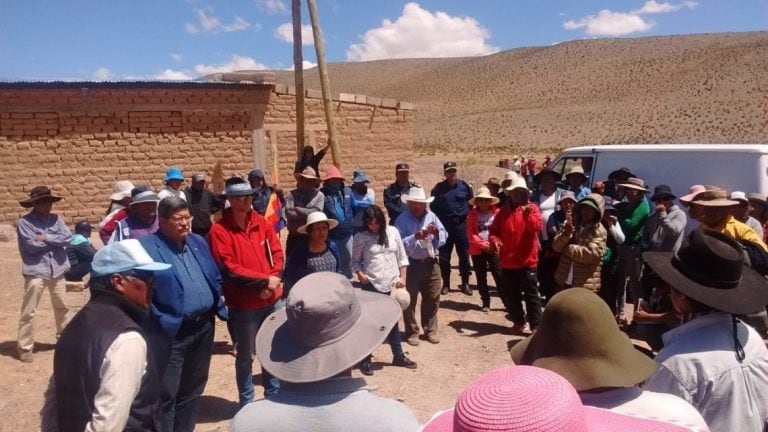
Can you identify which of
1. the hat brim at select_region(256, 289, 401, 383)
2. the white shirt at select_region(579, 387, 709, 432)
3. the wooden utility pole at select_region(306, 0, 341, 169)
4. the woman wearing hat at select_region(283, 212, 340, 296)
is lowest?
the woman wearing hat at select_region(283, 212, 340, 296)

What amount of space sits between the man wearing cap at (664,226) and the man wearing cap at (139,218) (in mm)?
4877

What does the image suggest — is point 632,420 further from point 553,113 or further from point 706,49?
point 706,49

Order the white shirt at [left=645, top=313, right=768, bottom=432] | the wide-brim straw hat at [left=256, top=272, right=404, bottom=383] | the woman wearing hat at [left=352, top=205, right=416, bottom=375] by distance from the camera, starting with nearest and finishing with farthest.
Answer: the wide-brim straw hat at [left=256, top=272, right=404, bottom=383], the white shirt at [left=645, top=313, right=768, bottom=432], the woman wearing hat at [left=352, top=205, right=416, bottom=375]

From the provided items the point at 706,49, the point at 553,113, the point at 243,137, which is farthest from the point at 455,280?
the point at 706,49

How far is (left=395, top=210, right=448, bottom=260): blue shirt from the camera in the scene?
6055 mm

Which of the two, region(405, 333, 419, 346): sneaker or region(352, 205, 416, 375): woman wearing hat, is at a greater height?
region(352, 205, 416, 375): woman wearing hat

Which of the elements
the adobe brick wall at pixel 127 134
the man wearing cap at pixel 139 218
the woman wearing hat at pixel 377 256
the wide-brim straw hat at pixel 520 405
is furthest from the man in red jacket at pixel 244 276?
the adobe brick wall at pixel 127 134

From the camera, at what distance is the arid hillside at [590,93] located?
51.9m

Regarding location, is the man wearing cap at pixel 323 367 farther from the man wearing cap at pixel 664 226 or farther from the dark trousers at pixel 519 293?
the man wearing cap at pixel 664 226

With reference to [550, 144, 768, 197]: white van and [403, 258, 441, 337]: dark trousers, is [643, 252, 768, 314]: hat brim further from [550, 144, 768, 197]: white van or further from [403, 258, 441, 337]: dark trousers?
[550, 144, 768, 197]: white van

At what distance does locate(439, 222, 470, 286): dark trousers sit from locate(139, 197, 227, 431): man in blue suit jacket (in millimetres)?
4626

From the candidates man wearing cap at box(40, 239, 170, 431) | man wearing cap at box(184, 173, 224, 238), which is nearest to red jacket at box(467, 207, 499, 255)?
man wearing cap at box(184, 173, 224, 238)

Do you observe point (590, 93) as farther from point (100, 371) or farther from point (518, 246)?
point (100, 371)

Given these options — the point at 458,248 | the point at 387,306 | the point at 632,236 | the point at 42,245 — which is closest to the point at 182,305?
the point at 387,306
